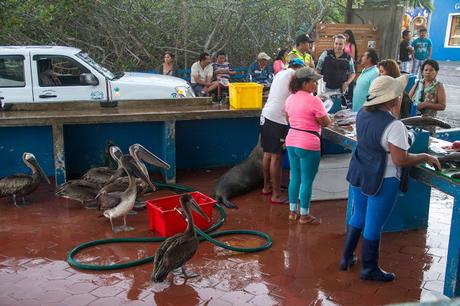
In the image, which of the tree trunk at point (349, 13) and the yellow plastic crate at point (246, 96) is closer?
the yellow plastic crate at point (246, 96)

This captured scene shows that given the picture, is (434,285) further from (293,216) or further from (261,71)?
(261,71)

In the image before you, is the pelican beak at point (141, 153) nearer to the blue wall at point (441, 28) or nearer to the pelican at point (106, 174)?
the pelican at point (106, 174)

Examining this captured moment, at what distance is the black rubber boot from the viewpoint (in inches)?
183

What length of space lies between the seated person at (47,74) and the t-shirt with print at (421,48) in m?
11.3

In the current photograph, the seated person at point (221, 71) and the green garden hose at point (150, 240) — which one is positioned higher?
the seated person at point (221, 71)

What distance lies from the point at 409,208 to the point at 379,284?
1.54 metres

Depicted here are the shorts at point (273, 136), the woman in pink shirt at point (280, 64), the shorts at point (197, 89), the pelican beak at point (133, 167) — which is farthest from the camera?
the shorts at point (197, 89)

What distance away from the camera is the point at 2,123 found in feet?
22.7

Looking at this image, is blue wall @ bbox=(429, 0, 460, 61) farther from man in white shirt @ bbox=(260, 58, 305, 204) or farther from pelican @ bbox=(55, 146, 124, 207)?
pelican @ bbox=(55, 146, 124, 207)

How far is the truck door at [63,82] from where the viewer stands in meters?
8.86

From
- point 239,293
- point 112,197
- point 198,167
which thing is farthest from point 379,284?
point 198,167

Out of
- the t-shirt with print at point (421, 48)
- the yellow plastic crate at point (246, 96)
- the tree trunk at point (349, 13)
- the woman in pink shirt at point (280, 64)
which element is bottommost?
the yellow plastic crate at point (246, 96)

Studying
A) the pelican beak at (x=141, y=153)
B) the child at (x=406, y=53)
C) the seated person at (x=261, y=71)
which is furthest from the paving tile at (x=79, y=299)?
the child at (x=406, y=53)

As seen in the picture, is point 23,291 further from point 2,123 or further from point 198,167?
point 198,167
